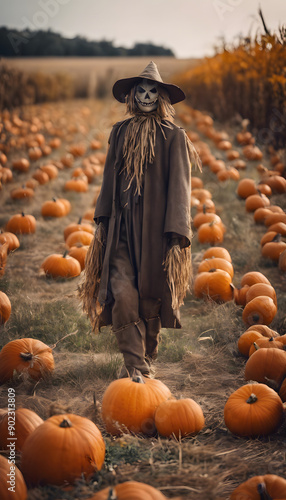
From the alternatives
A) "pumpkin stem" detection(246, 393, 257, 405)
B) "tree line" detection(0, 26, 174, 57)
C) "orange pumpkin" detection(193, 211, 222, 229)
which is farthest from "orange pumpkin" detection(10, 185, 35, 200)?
"tree line" detection(0, 26, 174, 57)

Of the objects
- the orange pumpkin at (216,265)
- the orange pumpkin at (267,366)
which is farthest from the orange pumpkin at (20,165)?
the orange pumpkin at (267,366)

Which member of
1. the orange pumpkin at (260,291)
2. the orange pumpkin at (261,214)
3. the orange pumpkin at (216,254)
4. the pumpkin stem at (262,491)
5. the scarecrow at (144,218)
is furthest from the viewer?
the orange pumpkin at (261,214)

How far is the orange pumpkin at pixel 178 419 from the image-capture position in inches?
119

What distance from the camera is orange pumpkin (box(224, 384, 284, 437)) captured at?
121 inches

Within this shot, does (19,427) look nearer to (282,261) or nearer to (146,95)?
(146,95)

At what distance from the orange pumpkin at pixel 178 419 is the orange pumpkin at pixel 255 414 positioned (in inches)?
7.9

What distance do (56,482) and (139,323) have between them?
54.6 inches

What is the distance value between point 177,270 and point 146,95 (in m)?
1.27

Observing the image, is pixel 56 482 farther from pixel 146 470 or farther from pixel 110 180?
pixel 110 180

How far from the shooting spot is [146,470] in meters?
2.60

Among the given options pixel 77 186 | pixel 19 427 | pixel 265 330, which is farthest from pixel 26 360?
pixel 77 186

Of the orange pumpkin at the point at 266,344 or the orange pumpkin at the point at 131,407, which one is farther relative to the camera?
the orange pumpkin at the point at 266,344

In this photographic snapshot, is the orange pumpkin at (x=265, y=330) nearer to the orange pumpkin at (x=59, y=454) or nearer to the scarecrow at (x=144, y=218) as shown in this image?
the scarecrow at (x=144, y=218)

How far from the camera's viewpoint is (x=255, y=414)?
306cm
